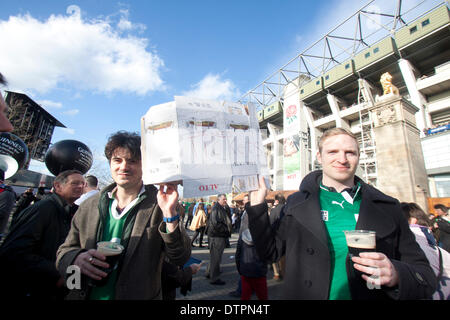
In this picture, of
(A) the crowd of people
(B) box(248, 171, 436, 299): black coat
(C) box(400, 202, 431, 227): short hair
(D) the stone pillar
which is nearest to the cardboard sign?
(A) the crowd of people

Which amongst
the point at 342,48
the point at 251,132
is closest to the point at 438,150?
the point at 342,48

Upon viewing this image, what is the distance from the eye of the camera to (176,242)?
155 centimetres

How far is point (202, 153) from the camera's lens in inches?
63.2

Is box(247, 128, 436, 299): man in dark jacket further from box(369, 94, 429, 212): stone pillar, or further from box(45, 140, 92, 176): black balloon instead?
box(369, 94, 429, 212): stone pillar

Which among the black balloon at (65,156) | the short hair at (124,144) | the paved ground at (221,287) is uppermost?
the black balloon at (65,156)

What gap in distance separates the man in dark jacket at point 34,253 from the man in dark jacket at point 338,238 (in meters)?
1.69

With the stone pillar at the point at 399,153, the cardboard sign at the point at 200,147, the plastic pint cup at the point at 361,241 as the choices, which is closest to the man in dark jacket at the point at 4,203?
the cardboard sign at the point at 200,147

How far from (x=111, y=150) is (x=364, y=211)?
2094 millimetres

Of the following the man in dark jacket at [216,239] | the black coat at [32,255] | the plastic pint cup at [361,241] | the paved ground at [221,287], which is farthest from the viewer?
the man in dark jacket at [216,239]

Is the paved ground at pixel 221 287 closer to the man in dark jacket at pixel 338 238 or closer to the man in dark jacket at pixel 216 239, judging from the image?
the man in dark jacket at pixel 216 239

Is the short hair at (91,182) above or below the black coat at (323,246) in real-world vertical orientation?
above

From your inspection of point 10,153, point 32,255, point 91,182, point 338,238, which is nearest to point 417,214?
point 338,238

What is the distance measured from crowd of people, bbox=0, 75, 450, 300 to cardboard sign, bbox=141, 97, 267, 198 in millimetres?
174

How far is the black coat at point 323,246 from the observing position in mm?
1312
